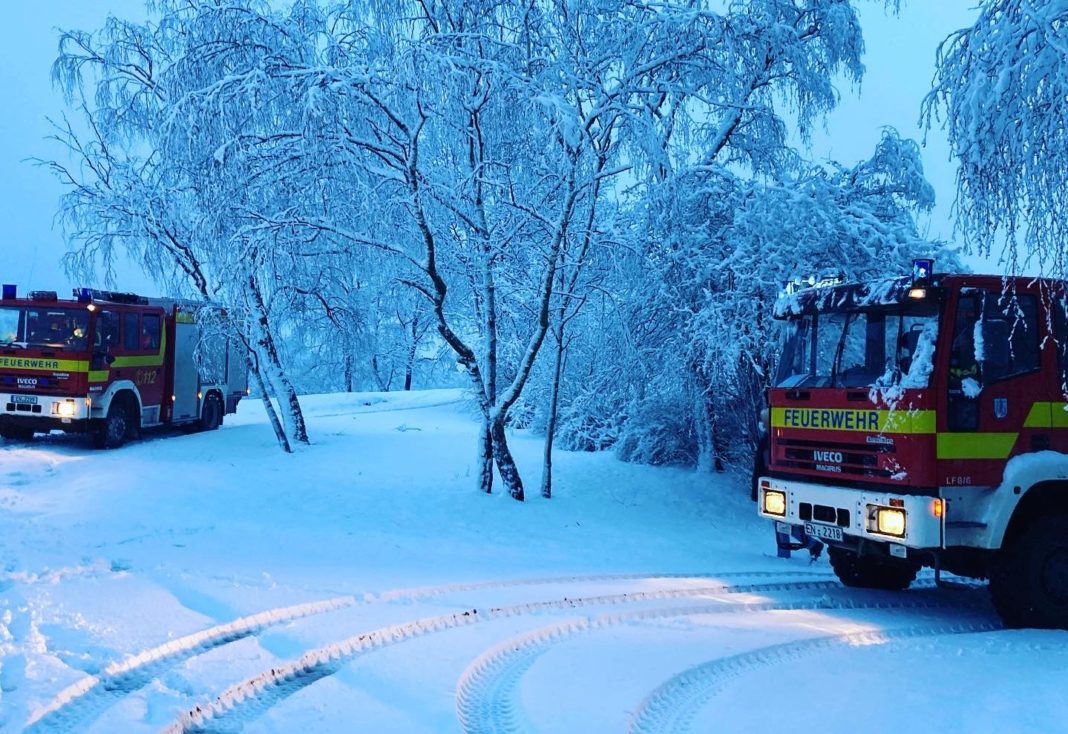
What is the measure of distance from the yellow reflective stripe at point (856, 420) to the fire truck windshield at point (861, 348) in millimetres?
229

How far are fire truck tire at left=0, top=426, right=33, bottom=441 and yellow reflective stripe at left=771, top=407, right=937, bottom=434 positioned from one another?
48.8 feet

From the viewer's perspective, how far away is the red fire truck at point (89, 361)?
16.2 meters

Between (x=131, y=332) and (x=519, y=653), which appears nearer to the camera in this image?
(x=519, y=653)

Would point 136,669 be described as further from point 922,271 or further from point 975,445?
point 922,271

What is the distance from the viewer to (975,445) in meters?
7.42

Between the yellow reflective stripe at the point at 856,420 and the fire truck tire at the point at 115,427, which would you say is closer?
the yellow reflective stripe at the point at 856,420

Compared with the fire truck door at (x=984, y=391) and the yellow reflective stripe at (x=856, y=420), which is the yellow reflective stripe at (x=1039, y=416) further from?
the yellow reflective stripe at (x=856, y=420)

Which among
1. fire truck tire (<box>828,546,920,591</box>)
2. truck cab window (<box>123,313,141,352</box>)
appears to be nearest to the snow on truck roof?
fire truck tire (<box>828,546,920,591</box>)

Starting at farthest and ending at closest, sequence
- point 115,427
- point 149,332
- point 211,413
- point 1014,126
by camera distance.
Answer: point 211,413 < point 149,332 < point 115,427 < point 1014,126

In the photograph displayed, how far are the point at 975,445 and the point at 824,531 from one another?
145 cm

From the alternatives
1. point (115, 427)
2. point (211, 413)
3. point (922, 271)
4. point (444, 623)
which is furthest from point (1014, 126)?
point (211, 413)

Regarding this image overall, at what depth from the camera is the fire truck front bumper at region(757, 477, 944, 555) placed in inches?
283

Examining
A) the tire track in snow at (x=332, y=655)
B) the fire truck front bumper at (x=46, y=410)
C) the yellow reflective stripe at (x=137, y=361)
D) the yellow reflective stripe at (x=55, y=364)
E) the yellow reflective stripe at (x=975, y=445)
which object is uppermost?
the yellow reflective stripe at (x=137, y=361)

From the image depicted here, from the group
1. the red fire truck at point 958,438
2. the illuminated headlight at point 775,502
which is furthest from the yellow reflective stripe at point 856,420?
the illuminated headlight at point 775,502
